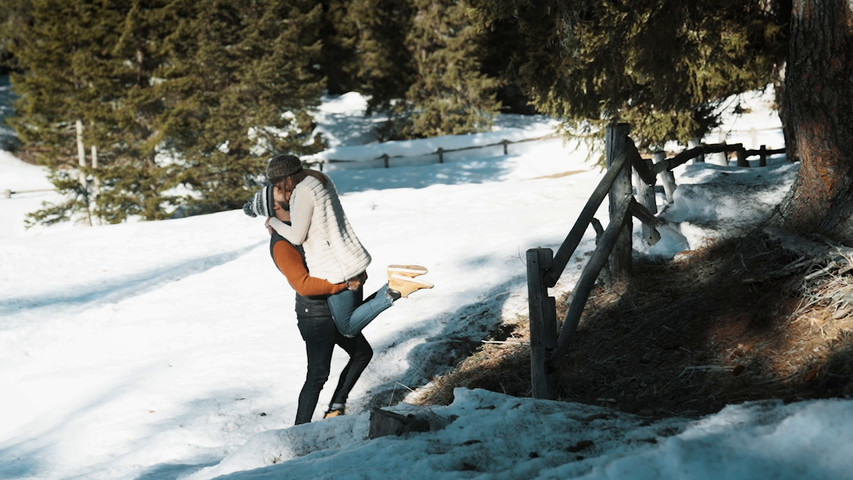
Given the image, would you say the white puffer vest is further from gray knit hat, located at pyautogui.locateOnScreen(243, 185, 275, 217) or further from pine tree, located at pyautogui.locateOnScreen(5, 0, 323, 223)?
pine tree, located at pyautogui.locateOnScreen(5, 0, 323, 223)

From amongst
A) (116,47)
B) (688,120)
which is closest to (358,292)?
(688,120)

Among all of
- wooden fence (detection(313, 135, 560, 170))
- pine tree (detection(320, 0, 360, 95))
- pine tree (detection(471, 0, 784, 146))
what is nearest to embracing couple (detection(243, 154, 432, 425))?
pine tree (detection(471, 0, 784, 146))

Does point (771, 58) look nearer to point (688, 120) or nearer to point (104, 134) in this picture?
point (688, 120)

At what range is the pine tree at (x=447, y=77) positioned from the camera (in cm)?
3228

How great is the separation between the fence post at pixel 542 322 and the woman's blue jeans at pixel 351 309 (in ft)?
3.18

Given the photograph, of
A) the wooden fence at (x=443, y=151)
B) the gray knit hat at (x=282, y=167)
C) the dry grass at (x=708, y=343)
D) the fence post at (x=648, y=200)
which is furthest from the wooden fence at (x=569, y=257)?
the wooden fence at (x=443, y=151)

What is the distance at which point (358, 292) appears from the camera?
5824 mm

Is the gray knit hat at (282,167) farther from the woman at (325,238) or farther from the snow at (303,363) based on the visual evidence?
the snow at (303,363)

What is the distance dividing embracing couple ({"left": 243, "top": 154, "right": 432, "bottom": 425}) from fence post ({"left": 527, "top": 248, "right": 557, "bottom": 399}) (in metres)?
0.87

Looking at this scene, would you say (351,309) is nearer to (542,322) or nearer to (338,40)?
(542,322)

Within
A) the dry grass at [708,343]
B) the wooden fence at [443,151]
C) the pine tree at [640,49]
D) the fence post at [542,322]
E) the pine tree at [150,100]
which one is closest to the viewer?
the dry grass at [708,343]

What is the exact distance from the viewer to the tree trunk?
5.73 metres

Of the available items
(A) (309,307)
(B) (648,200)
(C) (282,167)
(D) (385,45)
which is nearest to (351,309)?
(A) (309,307)

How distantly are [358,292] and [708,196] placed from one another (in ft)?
12.7
